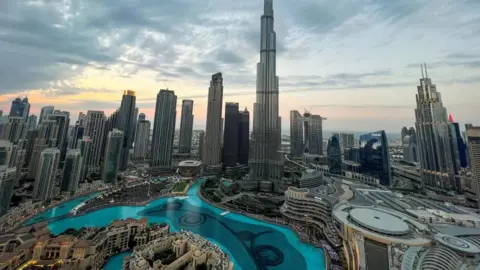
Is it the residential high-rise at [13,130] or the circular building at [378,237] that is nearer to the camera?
the circular building at [378,237]

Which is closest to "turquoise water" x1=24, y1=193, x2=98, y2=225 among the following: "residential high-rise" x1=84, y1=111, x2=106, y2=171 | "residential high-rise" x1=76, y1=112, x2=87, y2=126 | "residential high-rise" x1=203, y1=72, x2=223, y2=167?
"residential high-rise" x1=84, y1=111, x2=106, y2=171

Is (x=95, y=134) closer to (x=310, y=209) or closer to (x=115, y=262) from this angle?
(x=115, y=262)

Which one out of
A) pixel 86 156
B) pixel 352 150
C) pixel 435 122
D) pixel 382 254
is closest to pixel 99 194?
pixel 86 156

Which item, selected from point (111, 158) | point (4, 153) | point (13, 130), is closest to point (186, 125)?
point (111, 158)

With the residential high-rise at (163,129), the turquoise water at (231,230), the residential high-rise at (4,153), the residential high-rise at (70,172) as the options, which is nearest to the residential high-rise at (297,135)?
the residential high-rise at (163,129)

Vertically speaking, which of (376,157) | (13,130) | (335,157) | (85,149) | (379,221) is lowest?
(379,221)

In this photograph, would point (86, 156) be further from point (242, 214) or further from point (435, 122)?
point (435, 122)

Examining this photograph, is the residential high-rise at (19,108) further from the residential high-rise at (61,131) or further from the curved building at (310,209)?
the curved building at (310,209)
